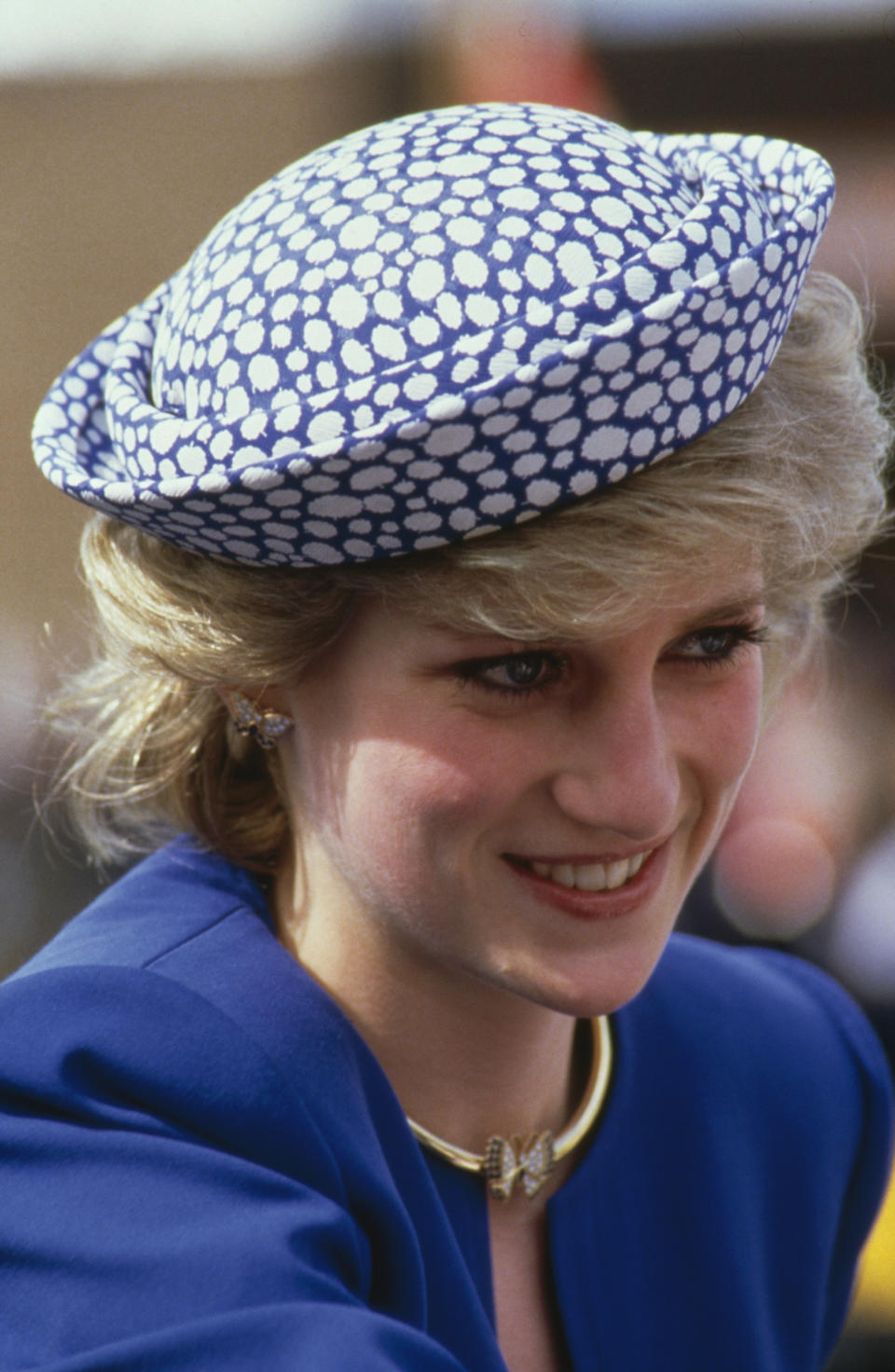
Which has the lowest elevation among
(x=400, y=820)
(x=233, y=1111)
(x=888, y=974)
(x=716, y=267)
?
(x=888, y=974)

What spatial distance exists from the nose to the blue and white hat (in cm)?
20

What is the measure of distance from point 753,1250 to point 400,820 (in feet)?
2.57

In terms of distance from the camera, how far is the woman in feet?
3.69

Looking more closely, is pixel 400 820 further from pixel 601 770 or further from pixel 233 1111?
pixel 233 1111

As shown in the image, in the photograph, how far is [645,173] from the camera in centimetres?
128

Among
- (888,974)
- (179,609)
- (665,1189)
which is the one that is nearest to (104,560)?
(179,609)

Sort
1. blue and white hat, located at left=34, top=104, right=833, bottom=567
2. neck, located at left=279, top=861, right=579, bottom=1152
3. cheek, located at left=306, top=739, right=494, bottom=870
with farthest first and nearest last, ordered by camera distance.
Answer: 1. neck, located at left=279, top=861, right=579, bottom=1152
2. cheek, located at left=306, top=739, right=494, bottom=870
3. blue and white hat, located at left=34, top=104, right=833, bottom=567

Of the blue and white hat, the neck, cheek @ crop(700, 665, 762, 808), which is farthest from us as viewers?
the neck

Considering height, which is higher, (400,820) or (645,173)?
(645,173)

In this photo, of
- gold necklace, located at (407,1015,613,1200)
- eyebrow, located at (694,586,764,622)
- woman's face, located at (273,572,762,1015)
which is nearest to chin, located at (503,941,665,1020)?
woman's face, located at (273,572,762,1015)

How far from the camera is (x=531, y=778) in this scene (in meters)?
1.27

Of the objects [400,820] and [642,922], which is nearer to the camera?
[400,820]

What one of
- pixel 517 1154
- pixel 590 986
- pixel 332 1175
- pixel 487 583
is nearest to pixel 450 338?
pixel 487 583

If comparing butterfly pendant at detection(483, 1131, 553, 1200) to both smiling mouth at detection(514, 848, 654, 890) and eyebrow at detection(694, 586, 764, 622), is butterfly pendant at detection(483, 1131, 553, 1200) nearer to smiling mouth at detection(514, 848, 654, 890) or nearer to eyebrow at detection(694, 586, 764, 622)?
smiling mouth at detection(514, 848, 654, 890)
